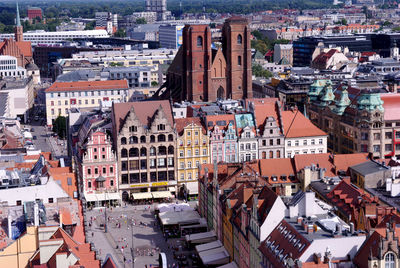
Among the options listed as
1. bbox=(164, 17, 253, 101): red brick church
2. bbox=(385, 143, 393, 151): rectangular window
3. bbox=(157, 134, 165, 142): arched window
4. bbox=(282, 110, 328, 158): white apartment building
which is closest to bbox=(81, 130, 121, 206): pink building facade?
bbox=(157, 134, 165, 142): arched window

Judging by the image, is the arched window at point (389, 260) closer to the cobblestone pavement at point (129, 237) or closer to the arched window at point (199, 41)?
the cobblestone pavement at point (129, 237)

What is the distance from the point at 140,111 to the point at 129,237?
31.1 m

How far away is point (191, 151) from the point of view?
489ft

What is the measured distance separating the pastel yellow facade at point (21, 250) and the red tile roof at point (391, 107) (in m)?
95.3

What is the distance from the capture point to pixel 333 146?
168m

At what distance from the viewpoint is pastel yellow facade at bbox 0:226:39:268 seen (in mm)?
76875

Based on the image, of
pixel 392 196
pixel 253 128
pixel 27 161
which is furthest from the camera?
pixel 253 128

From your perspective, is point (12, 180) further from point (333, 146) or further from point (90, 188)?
→ point (333, 146)

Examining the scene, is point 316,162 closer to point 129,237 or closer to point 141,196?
point 141,196

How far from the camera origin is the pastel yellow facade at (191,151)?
148 metres

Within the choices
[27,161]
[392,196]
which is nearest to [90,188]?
[27,161]

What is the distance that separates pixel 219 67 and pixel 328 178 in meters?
76.2

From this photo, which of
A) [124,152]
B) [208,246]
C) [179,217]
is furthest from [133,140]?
[208,246]

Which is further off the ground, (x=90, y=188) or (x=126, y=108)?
(x=126, y=108)
